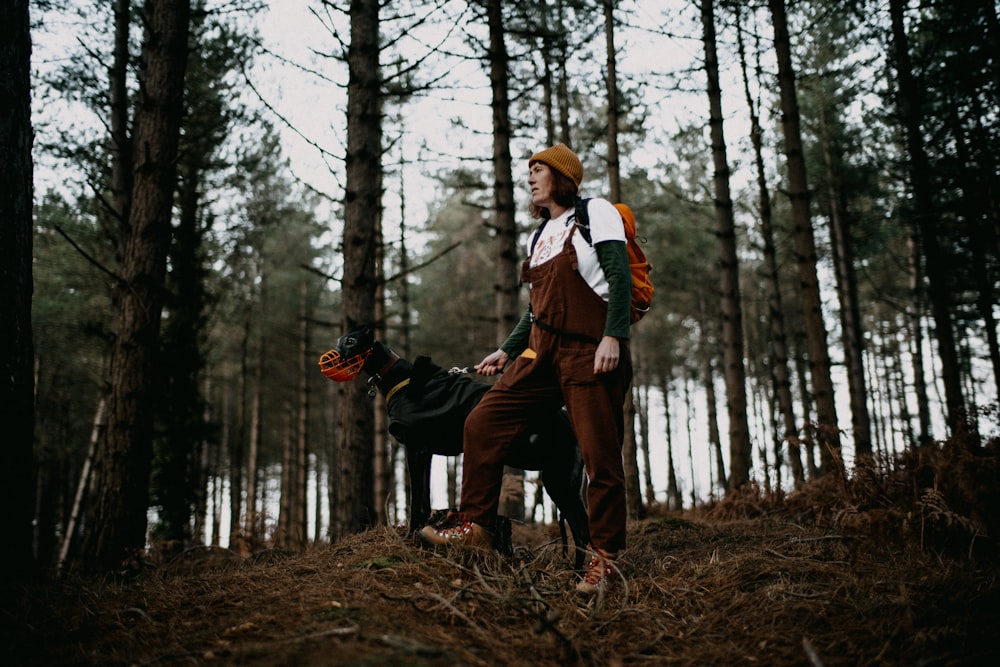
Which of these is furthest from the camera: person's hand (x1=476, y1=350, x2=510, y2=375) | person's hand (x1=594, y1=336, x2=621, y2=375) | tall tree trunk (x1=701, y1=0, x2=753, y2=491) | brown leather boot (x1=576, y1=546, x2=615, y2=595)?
tall tree trunk (x1=701, y1=0, x2=753, y2=491)

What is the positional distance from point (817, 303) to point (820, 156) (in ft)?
35.6

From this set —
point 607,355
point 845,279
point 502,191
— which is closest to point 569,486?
point 607,355

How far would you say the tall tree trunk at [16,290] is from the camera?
329 centimetres

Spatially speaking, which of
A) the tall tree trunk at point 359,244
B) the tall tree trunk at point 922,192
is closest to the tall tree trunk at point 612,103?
the tall tree trunk at point 359,244

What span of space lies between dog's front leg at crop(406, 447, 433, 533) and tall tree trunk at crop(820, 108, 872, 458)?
12.0 meters

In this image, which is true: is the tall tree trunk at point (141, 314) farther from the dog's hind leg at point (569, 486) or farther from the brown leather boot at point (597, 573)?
the brown leather boot at point (597, 573)

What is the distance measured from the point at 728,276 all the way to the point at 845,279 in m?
7.09

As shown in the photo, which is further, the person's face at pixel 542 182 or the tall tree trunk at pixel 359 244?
the tall tree trunk at pixel 359 244

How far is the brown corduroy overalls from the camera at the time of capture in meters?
3.25

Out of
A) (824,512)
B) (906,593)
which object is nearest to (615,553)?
(906,593)

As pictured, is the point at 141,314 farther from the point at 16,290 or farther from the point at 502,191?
the point at 502,191

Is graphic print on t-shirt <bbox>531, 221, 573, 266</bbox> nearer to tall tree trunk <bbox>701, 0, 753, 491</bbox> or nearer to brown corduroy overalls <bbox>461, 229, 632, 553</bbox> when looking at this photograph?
brown corduroy overalls <bbox>461, 229, 632, 553</bbox>

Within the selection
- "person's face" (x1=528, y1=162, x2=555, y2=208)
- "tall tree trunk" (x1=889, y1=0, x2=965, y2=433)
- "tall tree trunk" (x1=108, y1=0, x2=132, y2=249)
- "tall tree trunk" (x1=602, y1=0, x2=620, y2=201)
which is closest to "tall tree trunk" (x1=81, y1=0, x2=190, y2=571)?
"person's face" (x1=528, y1=162, x2=555, y2=208)

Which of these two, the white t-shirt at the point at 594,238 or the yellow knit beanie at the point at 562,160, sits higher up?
the yellow knit beanie at the point at 562,160
